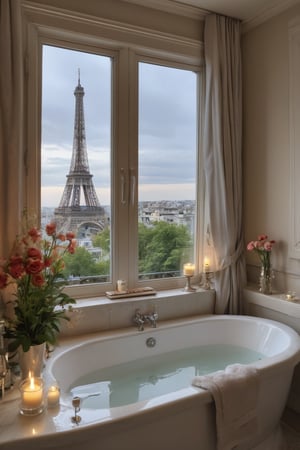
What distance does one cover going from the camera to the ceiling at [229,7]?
273 centimetres

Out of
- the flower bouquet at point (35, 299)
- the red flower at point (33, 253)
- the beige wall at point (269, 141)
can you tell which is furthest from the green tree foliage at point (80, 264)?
the beige wall at point (269, 141)

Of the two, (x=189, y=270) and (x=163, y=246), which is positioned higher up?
(x=163, y=246)

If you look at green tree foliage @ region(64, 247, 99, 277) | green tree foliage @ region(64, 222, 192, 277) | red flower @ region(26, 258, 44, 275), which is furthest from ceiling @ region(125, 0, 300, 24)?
red flower @ region(26, 258, 44, 275)

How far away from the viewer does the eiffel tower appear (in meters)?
2.62

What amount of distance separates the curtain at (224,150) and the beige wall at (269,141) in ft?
0.41

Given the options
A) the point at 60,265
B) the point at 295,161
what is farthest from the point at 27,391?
the point at 295,161

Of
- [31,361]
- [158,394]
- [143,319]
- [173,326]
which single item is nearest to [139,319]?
[143,319]

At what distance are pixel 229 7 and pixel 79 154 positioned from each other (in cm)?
159

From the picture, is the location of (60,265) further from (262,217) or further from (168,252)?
(262,217)

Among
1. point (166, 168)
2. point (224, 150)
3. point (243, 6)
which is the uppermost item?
point (243, 6)

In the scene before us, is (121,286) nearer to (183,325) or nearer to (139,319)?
(139,319)

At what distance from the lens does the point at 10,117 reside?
2.18 meters

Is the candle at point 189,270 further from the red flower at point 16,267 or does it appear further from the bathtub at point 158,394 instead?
the red flower at point 16,267

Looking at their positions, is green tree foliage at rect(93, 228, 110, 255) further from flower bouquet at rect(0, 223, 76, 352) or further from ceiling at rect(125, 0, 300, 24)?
ceiling at rect(125, 0, 300, 24)
